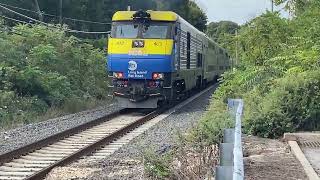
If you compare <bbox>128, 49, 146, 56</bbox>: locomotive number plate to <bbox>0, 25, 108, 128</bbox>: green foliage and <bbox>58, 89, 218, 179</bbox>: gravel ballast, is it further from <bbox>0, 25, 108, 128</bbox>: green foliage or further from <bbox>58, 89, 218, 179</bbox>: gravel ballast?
<bbox>0, 25, 108, 128</bbox>: green foliage

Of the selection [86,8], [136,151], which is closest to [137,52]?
[136,151]

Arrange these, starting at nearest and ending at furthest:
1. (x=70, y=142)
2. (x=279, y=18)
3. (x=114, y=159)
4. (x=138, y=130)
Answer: (x=114, y=159)
(x=70, y=142)
(x=138, y=130)
(x=279, y=18)

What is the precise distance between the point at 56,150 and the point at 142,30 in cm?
887

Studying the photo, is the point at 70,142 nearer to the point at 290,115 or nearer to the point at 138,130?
the point at 138,130

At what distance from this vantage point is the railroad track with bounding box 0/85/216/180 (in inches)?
373

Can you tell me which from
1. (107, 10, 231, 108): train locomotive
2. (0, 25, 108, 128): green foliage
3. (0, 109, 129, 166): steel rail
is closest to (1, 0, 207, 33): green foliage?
(0, 25, 108, 128): green foliage

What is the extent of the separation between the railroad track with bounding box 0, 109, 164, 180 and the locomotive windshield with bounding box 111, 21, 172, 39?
396 cm

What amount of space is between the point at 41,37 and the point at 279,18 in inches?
464

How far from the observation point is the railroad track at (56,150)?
9.45m

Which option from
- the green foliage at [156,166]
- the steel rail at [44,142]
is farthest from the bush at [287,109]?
the steel rail at [44,142]

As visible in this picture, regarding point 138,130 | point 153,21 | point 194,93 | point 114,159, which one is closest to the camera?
point 114,159

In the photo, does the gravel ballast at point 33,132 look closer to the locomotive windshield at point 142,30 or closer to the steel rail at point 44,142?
the steel rail at point 44,142

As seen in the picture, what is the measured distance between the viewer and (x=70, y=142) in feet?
42.3

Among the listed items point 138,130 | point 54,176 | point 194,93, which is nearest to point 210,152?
point 54,176
